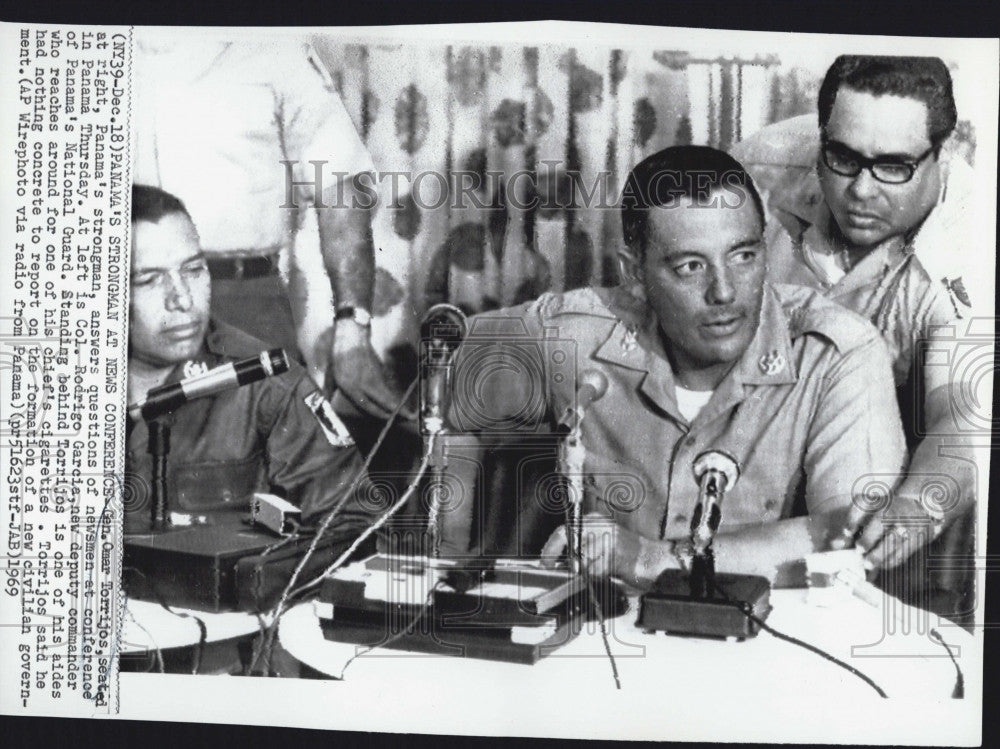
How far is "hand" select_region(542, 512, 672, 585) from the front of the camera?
113 cm

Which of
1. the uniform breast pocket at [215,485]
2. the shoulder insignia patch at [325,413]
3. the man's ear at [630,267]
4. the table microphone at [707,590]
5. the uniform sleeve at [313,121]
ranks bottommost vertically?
the table microphone at [707,590]

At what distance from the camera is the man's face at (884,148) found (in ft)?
3.74

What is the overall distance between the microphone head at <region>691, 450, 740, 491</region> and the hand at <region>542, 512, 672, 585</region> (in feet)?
0.38

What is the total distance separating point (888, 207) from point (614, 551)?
0.59m

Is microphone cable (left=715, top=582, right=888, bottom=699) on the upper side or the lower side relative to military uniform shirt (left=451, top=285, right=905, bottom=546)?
lower

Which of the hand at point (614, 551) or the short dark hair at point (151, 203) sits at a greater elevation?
the short dark hair at point (151, 203)

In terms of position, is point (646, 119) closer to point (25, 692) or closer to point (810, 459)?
point (810, 459)

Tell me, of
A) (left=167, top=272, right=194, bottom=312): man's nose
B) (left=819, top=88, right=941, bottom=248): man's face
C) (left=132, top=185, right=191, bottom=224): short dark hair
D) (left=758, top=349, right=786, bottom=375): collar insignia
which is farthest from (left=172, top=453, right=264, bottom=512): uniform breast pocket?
(left=819, top=88, right=941, bottom=248): man's face

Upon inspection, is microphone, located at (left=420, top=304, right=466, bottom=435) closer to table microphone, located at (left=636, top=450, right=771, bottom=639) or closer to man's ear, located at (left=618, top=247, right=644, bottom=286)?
man's ear, located at (left=618, top=247, right=644, bottom=286)

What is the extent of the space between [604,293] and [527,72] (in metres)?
0.32

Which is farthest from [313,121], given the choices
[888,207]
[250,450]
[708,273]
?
[888,207]

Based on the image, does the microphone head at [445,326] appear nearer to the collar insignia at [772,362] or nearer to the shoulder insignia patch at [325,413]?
the shoulder insignia patch at [325,413]

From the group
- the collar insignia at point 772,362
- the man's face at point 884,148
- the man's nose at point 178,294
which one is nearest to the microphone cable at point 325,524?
the man's nose at point 178,294

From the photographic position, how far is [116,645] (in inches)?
45.3
